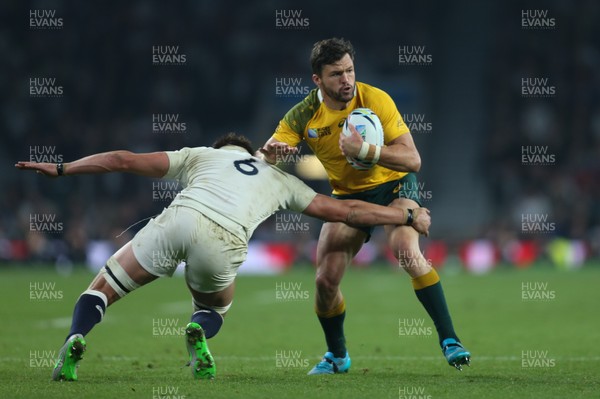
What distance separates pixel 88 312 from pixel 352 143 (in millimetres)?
2215

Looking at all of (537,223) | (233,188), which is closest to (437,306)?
(233,188)

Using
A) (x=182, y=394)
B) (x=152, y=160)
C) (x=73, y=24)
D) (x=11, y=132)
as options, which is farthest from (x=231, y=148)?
(x=73, y=24)

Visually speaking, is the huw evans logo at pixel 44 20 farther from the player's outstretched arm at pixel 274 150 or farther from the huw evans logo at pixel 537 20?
the player's outstretched arm at pixel 274 150

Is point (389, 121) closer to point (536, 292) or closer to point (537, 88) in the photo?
point (536, 292)

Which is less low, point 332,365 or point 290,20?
point 332,365

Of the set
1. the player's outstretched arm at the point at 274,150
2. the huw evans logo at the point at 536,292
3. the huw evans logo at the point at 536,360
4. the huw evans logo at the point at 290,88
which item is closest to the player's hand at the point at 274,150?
the player's outstretched arm at the point at 274,150

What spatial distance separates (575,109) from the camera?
2694 cm

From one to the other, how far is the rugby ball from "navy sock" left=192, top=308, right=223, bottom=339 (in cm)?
153

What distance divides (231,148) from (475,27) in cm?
2257

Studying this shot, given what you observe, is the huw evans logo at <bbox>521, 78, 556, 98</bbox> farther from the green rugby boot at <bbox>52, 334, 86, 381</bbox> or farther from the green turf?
the green rugby boot at <bbox>52, 334, 86, 381</bbox>

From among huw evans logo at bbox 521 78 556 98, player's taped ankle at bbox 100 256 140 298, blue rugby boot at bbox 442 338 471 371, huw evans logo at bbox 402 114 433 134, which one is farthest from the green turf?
huw evans logo at bbox 521 78 556 98

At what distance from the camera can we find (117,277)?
7137 mm

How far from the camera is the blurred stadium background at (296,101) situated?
80.5 ft

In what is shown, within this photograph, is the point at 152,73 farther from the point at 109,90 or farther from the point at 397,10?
the point at 397,10
